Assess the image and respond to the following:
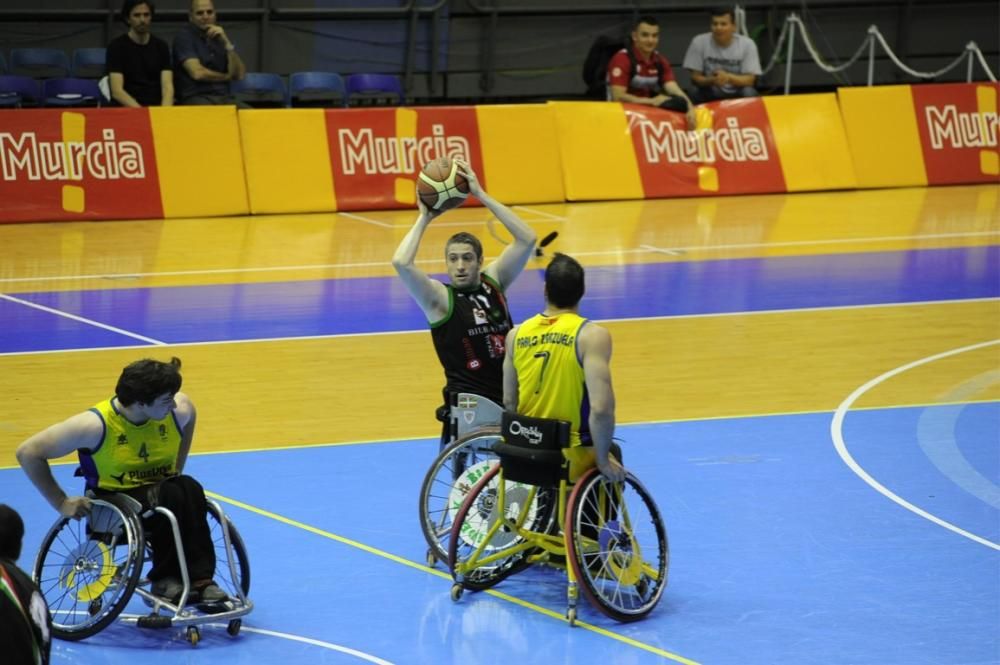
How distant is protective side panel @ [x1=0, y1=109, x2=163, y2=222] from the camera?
1923 centimetres

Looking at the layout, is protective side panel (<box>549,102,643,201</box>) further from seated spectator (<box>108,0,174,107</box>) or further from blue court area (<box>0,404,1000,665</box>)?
blue court area (<box>0,404,1000,665</box>)

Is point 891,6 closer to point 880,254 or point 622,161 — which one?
point 622,161

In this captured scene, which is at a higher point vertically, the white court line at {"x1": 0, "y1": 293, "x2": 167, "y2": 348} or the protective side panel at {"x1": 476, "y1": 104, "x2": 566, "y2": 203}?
the protective side panel at {"x1": 476, "y1": 104, "x2": 566, "y2": 203}

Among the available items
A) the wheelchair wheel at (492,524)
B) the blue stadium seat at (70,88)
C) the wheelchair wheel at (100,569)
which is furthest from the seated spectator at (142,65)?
the wheelchair wheel at (100,569)

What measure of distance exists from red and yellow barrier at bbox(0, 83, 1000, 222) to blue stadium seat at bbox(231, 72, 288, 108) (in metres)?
2.82

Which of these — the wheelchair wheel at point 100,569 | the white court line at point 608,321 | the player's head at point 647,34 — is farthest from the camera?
the player's head at point 647,34

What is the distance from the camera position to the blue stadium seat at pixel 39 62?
23016mm

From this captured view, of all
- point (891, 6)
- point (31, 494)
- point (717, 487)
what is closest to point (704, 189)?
point (891, 6)

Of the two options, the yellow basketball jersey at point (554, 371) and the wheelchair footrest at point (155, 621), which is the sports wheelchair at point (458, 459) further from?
the wheelchair footrest at point (155, 621)

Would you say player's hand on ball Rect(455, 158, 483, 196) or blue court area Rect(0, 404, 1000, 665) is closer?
blue court area Rect(0, 404, 1000, 665)

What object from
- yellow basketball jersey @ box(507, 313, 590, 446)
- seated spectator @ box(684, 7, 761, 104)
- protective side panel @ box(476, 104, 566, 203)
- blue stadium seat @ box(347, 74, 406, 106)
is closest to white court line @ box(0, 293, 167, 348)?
yellow basketball jersey @ box(507, 313, 590, 446)

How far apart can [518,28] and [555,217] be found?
8.03m

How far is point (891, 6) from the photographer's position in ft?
97.1

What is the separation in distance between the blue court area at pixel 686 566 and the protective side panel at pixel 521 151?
10416 millimetres
